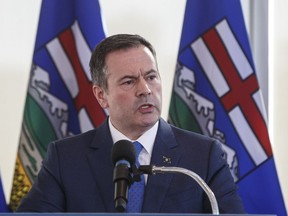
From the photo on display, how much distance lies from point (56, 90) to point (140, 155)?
1126mm

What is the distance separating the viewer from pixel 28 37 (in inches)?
160

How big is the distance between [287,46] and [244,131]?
75 cm

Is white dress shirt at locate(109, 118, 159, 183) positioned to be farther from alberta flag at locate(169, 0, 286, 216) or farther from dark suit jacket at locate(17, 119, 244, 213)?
alberta flag at locate(169, 0, 286, 216)

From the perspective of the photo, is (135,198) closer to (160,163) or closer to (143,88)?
(160,163)

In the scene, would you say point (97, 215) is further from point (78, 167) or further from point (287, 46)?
point (287, 46)

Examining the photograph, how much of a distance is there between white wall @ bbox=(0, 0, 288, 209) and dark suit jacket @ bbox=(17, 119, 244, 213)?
142cm

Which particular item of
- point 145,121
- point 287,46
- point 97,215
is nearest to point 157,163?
point 145,121

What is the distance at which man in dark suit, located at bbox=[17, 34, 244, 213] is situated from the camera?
247 cm

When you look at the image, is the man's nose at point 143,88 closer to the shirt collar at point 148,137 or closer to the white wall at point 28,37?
the shirt collar at point 148,137

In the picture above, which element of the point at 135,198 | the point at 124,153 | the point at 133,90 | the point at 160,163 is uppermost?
the point at 133,90

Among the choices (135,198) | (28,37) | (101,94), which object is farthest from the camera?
(28,37)

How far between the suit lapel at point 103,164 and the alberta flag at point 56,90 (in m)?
0.93

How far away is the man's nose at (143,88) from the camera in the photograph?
250 cm

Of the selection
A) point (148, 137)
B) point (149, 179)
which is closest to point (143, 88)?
point (148, 137)
